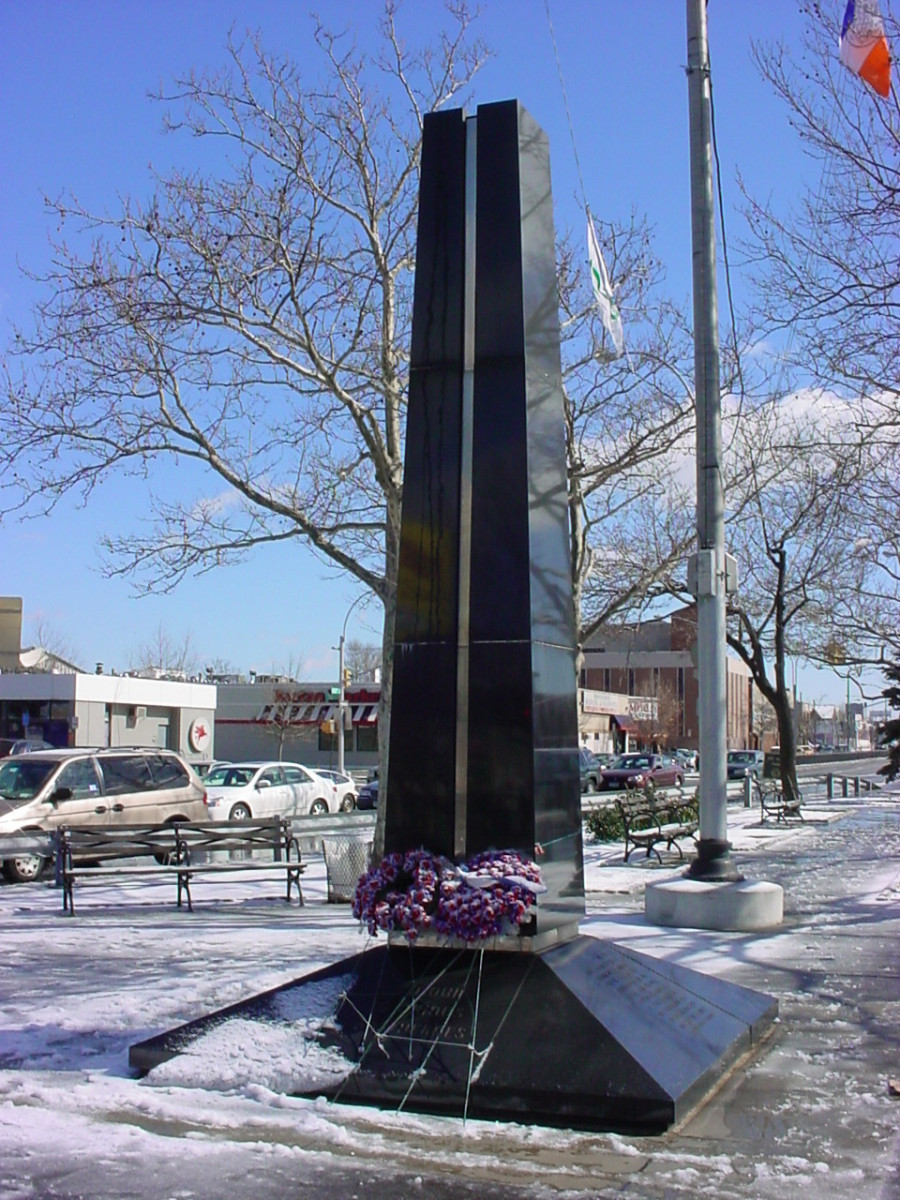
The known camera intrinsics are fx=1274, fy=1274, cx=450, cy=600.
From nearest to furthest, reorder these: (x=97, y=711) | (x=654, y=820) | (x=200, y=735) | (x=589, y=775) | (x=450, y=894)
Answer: (x=450, y=894)
(x=654, y=820)
(x=589, y=775)
(x=97, y=711)
(x=200, y=735)

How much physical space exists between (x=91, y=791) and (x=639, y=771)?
28065mm

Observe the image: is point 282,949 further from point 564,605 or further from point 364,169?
point 364,169

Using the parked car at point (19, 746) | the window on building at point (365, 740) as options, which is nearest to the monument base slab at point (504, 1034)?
the parked car at point (19, 746)

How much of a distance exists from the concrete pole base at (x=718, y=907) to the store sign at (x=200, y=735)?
48353mm

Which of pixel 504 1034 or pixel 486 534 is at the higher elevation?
pixel 486 534

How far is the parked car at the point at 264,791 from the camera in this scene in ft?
84.1

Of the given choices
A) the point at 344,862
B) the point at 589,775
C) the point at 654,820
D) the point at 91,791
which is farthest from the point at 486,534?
the point at 589,775

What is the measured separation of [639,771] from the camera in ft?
144

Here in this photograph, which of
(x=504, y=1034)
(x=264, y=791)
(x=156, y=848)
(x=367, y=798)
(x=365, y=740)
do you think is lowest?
(x=367, y=798)

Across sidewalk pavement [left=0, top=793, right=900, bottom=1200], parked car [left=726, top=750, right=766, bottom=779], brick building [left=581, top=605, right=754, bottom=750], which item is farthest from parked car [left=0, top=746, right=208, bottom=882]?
brick building [left=581, top=605, right=754, bottom=750]

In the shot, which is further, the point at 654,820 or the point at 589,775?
the point at 589,775

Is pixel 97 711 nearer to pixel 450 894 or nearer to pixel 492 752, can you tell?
pixel 492 752

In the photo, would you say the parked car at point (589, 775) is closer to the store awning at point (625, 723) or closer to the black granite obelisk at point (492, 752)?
the black granite obelisk at point (492, 752)

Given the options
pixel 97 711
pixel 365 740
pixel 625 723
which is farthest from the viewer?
pixel 625 723
